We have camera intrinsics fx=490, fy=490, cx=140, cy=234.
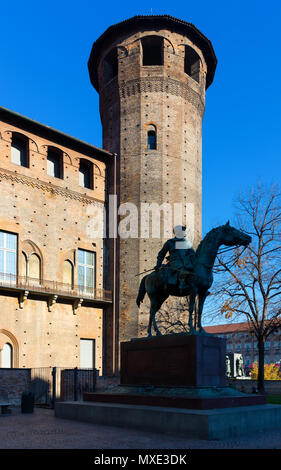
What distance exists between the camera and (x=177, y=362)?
1159cm

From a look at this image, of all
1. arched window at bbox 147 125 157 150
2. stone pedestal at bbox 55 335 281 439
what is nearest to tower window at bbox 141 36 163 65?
arched window at bbox 147 125 157 150

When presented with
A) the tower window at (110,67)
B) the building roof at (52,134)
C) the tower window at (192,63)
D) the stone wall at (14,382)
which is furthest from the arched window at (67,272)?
the tower window at (192,63)

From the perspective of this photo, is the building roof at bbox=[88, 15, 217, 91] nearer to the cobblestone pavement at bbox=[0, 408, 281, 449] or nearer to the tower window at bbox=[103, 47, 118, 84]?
the tower window at bbox=[103, 47, 118, 84]

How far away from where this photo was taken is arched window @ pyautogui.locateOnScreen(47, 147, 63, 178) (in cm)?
2611

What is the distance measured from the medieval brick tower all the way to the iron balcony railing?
1.21 metres

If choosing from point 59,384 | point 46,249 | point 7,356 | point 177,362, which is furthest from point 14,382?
point 177,362

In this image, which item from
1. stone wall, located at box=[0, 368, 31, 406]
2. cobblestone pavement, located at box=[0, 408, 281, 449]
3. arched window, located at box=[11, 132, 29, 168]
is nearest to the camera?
cobblestone pavement, located at box=[0, 408, 281, 449]

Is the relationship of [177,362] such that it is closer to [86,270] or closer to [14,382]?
[14,382]

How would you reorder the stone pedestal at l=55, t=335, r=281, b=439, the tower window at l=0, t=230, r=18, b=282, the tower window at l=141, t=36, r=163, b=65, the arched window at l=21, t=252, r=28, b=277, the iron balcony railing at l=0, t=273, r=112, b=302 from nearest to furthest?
the stone pedestal at l=55, t=335, r=281, b=439, the iron balcony railing at l=0, t=273, r=112, b=302, the tower window at l=0, t=230, r=18, b=282, the arched window at l=21, t=252, r=28, b=277, the tower window at l=141, t=36, r=163, b=65

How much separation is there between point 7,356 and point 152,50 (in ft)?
65.8

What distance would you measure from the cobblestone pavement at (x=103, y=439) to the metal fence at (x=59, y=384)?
266 inches

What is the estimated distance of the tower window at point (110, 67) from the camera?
30.5m

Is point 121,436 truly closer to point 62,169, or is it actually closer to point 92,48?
point 62,169

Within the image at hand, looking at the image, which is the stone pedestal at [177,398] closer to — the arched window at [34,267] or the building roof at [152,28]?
the arched window at [34,267]
